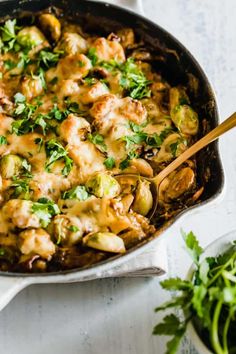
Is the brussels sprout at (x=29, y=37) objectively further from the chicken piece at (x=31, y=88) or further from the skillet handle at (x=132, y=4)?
the skillet handle at (x=132, y=4)

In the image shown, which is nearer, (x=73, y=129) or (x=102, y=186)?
(x=102, y=186)

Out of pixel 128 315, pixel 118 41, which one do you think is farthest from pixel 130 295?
pixel 118 41

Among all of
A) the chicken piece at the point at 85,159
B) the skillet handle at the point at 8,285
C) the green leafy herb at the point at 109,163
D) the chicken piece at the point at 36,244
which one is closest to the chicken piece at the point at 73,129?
the chicken piece at the point at 85,159

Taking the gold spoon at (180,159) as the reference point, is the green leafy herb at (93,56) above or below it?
above

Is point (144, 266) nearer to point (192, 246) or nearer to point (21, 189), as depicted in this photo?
point (192, 246)

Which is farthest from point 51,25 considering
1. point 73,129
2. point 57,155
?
point 57,155

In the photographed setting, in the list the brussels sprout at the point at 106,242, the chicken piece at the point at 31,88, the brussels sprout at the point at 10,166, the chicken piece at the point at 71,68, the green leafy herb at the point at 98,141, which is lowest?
the brussels sprout at the point at 106,242

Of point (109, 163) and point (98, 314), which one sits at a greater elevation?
point (109, 163)
